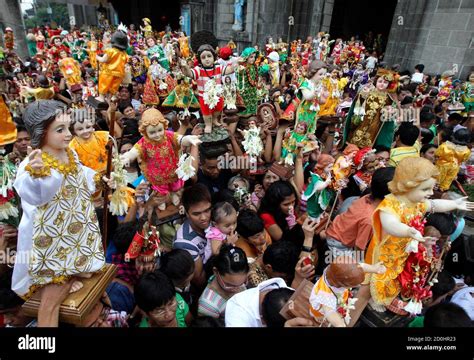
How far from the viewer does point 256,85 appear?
5578 mm

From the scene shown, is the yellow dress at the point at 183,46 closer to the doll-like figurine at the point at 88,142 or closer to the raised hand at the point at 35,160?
the doll-like figurine at the point at 88,142

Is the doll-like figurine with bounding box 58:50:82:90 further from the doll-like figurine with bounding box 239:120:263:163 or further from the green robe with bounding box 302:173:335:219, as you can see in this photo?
the green robe with bounding box 302:173:335:219

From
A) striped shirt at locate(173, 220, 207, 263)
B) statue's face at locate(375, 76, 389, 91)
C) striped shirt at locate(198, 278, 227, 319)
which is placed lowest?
striped shirt at locate(198, 278, 227, 319)

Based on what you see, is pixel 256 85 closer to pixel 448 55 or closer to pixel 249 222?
pixel 249 222

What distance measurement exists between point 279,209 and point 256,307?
145 cm

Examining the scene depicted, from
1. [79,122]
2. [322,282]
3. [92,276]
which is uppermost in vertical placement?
[79,122]

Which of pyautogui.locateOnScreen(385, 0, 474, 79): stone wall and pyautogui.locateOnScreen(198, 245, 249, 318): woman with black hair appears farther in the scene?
pyautogui.locateOnScreen(385, 0, 474, 79): stone wall

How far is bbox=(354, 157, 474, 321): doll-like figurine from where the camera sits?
88.3 inches

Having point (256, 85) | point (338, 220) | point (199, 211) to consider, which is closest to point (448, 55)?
point (256, 85)

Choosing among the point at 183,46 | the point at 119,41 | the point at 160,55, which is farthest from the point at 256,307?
the point at 183,46

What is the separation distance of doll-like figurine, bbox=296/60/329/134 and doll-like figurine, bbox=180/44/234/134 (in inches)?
44.6

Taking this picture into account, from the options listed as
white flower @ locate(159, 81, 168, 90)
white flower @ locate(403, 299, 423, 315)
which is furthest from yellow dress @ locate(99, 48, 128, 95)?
white flower @ locate(403, 299, 423, 315)

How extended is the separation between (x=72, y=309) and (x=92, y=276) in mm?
304

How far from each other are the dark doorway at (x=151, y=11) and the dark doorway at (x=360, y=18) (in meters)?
13.2
